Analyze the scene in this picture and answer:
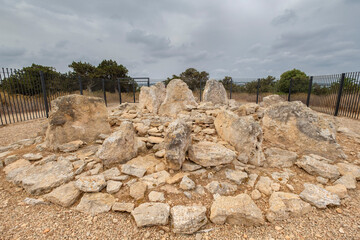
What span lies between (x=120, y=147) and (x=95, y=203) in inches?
40.0

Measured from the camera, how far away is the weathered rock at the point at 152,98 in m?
7.07

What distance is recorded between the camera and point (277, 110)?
3.79m

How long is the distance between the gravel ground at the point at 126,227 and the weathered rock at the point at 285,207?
6cm

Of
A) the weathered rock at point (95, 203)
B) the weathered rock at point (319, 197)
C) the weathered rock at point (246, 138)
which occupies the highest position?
the weathered rock at point (246, 138)

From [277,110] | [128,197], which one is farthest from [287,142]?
[128,197]

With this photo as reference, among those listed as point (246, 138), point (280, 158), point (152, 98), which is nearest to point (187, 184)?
point (246, 138)

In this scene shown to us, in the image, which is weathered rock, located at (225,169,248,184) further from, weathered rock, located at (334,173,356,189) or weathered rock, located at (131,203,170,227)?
weathered rock, located at (334,173,356,189)

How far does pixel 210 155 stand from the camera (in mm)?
2828

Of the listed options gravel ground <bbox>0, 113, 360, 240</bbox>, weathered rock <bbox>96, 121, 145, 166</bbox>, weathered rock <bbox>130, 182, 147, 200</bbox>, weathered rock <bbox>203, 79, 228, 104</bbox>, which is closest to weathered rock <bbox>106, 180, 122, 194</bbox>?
weathered rock <bbox>130, 182, 147, 200</bbox>

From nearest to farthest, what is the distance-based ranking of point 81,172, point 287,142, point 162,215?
point 162,215 < point 81,172 < point 287,142

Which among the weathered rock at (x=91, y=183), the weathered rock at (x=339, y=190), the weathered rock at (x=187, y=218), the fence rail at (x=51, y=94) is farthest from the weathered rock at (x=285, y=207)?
the fence rail at (x=51, y=94)

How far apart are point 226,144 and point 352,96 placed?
8.81 m

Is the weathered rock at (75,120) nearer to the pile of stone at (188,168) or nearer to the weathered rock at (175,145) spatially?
the pile of stone at (188,168)

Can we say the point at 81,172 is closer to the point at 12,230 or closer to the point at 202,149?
the point at 12,230
